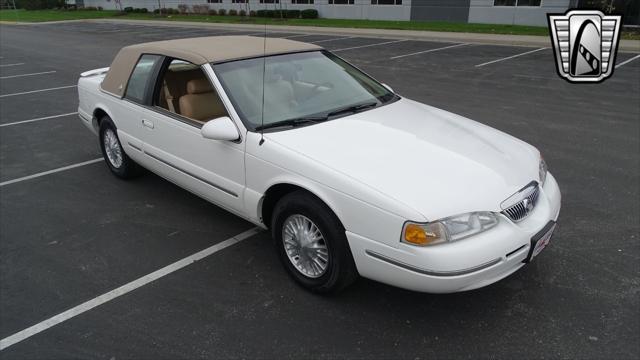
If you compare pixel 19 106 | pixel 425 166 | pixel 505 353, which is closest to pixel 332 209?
pixel 425 166

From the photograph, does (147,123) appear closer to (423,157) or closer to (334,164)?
(334,164)

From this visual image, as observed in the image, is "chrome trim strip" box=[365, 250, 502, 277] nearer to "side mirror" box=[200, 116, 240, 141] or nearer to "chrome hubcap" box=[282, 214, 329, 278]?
"chrome hubcap" box=[282, 214, 329, 278]

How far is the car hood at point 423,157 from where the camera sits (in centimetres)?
286

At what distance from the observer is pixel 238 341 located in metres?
3.00

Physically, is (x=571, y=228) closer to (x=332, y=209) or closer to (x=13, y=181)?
(x=332, y=209)

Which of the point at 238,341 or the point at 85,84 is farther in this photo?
the point at 85,84

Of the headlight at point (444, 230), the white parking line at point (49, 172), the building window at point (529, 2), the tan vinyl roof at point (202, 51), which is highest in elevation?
the building window at point (529, 2)

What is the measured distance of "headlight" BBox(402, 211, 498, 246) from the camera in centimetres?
272

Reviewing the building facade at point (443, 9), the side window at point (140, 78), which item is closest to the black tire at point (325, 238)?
the side window at point (140, 78)

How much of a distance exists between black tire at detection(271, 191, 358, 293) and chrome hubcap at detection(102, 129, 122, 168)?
279 cm

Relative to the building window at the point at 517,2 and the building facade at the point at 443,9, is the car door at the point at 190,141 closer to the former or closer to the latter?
the building facade at the point at 443,9

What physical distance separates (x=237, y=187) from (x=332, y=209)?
0.99 metres

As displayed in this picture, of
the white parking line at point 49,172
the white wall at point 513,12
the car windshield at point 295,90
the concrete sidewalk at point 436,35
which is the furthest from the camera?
the white wall at point 513,12

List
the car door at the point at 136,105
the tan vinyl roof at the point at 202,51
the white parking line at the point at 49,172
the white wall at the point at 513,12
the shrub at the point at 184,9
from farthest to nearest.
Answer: the shrub at the point at 184,9 < the white wall at the point at 513,12 < the white parking line at the point at 49,172 < the car door at the point at 136,105 < the tan vinyl roof at the point at 202,51
